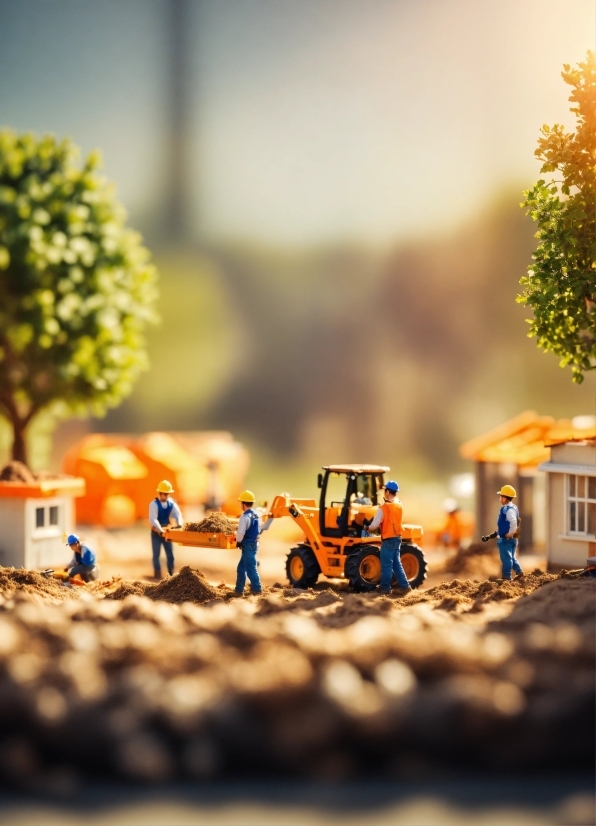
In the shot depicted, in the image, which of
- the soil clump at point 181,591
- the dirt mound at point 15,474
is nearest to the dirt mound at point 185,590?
the soil clump at point 181,591

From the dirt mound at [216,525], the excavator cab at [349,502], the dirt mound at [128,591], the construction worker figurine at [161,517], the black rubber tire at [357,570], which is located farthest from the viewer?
the construction worker figurine at [161,517]

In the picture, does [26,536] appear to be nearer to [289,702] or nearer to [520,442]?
[520,442]

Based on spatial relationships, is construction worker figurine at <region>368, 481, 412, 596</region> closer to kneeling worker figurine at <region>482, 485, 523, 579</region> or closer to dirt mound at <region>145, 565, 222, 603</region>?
kneeling worker figurine at <region>482, 485, 523, 579</region>

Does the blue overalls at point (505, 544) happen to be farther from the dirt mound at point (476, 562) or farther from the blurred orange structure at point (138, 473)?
the blurred orange structure at point (138, 473)

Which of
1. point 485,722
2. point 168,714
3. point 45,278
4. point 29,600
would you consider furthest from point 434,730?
point 45,278

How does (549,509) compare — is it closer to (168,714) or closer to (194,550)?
(194,550)

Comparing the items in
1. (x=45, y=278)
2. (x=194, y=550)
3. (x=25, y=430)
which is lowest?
(x=194, y=550)
